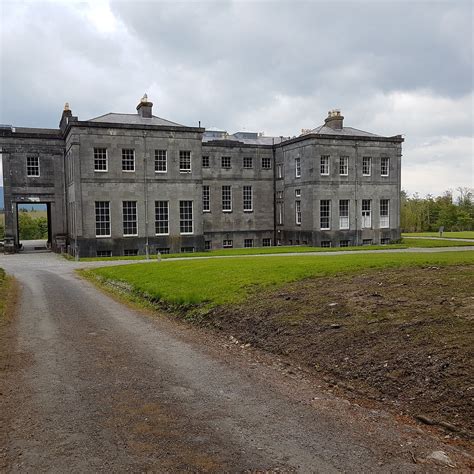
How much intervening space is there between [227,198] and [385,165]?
15.3 m

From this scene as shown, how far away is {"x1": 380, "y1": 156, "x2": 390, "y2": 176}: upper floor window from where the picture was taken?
4607 cm

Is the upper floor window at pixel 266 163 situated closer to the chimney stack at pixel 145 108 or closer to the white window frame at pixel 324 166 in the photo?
the white window frame at pixel 324 166

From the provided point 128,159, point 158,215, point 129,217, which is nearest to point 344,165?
point 158,215

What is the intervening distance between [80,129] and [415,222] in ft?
186

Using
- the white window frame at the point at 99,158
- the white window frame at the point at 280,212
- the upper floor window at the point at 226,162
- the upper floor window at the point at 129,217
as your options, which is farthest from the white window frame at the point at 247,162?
the white window frame at the point at 99,158

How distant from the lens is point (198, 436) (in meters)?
6.09

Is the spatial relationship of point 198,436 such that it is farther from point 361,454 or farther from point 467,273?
point 467,273

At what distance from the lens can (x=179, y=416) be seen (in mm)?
6727

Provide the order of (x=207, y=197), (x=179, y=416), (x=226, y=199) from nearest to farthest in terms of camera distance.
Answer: (x=179, y=416) < (x=207, y=197) < (x=226, y=199)

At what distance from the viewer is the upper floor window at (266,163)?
48750 millimetres


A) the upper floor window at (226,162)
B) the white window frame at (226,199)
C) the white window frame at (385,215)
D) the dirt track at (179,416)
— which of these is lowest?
the dirt track at (179,416)

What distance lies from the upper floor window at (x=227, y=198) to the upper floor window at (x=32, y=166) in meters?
17.6

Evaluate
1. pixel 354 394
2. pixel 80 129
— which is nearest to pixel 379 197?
pixel 80 129

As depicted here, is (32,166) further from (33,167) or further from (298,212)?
(298,212)
